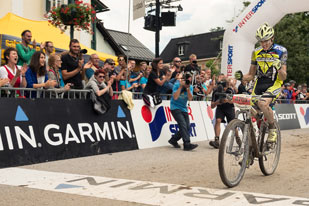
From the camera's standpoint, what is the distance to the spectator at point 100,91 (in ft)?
29.0

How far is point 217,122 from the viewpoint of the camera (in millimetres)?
10398

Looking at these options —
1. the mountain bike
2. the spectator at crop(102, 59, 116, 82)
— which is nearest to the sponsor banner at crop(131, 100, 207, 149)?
the spectator at crop(102, 59, 116, 82)

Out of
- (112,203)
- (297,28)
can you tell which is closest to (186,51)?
(297,28)

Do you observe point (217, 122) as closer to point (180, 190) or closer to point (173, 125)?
point (173, 125)

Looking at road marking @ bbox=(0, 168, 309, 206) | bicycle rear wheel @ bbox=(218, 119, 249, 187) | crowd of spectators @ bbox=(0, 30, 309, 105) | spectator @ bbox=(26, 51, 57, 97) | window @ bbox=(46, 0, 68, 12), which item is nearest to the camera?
road marking @ bbox=(0, 168, 309, 206)

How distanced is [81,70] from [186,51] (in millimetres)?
70627

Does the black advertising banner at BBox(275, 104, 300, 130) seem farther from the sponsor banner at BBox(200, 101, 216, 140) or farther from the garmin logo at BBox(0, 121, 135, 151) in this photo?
the garmin logo at BBox(0, 121, 135, 151)

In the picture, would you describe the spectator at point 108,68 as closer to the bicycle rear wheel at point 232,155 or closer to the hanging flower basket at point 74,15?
the bicycle rear wheel at point 232,155

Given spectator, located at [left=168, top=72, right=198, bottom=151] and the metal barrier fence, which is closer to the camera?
the metal barrier fence

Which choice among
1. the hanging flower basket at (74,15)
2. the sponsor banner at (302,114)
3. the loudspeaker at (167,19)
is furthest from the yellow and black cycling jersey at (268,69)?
the sponsor banner at (302,114)

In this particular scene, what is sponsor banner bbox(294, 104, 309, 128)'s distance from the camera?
18.6 m

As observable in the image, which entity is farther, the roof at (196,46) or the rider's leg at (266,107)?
the roof at (196,46)

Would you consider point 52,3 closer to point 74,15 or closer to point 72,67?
point 74,15

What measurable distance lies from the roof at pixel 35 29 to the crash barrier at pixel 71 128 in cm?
582
